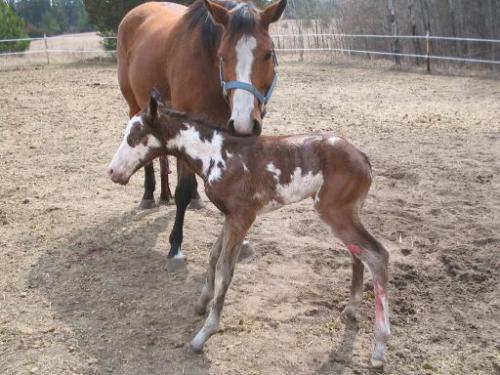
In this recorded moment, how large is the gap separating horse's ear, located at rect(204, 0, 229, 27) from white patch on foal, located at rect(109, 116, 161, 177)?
0.87 m

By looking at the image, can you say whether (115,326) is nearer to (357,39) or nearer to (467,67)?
(467,67)

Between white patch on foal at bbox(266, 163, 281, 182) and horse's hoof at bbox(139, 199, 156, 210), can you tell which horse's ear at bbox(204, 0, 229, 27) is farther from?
horse's hoof at bbox(139, 199, 156, 210)

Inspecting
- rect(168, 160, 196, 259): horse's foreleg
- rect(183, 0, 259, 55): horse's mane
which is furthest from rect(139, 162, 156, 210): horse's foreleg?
rect(183, 0, 259, 55): horse's mane

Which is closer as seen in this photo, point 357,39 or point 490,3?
point 490,3

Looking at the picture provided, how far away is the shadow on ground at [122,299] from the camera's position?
3.03m

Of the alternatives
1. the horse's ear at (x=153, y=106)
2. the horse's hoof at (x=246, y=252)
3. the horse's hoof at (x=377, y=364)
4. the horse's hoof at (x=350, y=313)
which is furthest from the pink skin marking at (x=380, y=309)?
the horse's ear at (x=153, y=106)

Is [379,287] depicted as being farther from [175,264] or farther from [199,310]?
[175,264]

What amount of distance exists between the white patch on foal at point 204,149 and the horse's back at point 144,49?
1.54 m

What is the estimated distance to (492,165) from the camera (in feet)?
19.4

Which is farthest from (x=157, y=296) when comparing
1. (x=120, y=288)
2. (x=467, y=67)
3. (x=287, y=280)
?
(x=467, y=67)

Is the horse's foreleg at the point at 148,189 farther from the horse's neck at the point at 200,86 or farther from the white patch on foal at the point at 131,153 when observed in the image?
the white patch on foal at the point at 131,153

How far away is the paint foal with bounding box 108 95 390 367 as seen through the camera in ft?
9.68

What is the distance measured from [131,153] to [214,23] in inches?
43.1

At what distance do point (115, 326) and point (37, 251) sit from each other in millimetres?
1441
